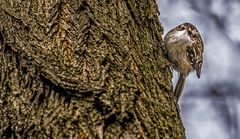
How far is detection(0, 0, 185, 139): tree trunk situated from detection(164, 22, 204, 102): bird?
1230mm

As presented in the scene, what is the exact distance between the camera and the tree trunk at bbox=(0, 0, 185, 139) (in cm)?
166

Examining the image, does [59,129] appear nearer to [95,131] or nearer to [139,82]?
[95,131]

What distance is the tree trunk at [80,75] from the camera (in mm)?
1658

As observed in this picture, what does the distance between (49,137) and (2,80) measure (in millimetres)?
337

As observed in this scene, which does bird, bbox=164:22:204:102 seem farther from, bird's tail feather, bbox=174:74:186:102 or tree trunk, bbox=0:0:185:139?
tree trunk, bbox=0:0:185:139

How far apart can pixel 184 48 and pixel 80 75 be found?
1815 millimetres

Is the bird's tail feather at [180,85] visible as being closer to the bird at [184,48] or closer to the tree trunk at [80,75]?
the bird at [184,48]

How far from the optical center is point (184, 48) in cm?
348

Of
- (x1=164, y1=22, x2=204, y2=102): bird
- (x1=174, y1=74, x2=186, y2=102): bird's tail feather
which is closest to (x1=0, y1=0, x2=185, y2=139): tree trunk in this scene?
(x1=174, y1=74, x2=186, y2=102): bird's tail feather

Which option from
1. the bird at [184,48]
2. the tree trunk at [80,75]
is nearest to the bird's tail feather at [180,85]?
the bird at [184,48]

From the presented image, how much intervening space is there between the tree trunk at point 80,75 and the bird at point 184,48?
123 cm

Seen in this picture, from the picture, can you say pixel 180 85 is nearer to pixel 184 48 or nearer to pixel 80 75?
pixel 184 48

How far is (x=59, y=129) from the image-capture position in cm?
162

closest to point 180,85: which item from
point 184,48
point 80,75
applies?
point 184,48
